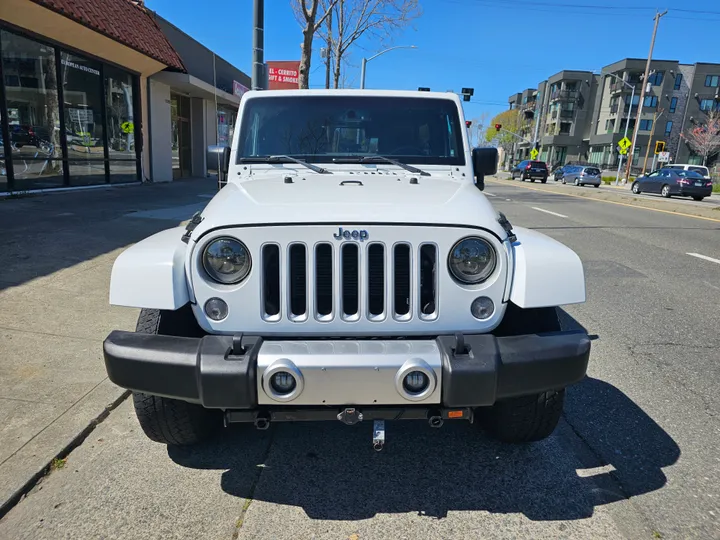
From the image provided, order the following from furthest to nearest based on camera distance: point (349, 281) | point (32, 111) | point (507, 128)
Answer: point (507, 128)
point (32, 111)
point (349, 281)

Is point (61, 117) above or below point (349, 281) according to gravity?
above

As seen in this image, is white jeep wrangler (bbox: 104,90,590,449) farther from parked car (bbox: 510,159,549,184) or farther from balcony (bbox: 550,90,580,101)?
balcony (bbox: 550,90,580,101)

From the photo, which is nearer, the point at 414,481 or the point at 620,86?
the point at 414,481

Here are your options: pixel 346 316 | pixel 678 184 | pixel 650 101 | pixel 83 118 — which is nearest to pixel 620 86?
pixel 650 101

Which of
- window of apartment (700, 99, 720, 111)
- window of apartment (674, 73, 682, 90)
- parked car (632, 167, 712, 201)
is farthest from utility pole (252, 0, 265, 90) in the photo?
window of apartment (700, 99, 720, 111)

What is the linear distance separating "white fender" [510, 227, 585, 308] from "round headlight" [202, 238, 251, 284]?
1.19 meters

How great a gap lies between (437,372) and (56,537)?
1.72 meters

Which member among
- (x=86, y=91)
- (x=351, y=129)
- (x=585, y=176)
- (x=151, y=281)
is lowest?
(x=585, y=176)

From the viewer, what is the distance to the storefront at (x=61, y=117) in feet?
34.4

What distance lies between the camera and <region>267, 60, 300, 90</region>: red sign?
19000 mm

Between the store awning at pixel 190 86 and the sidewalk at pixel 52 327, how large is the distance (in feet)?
28.3

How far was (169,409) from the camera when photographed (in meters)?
2.45

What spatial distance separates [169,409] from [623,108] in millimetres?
79592

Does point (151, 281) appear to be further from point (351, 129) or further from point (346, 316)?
point (351, 129)
